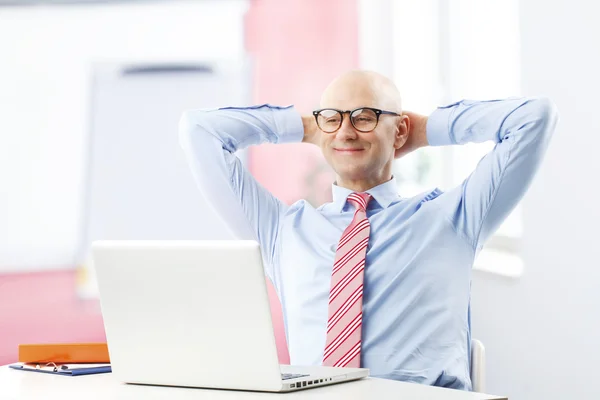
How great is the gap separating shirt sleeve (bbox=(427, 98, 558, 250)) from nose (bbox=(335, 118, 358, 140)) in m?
0.30

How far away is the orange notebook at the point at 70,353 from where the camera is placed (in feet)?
6.15

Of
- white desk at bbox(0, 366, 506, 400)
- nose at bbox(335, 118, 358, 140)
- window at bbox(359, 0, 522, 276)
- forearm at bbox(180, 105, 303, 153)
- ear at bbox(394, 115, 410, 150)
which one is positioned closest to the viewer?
white desk at bbox(0, 366, 506, 400)

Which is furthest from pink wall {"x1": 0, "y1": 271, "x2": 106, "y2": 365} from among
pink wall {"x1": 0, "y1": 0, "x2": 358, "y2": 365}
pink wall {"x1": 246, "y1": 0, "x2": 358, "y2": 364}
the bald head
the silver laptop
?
the silver laptop

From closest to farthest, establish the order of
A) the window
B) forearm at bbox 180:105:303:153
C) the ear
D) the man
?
the man < the ear < forearm at bbox 180:105:303:153 < the window

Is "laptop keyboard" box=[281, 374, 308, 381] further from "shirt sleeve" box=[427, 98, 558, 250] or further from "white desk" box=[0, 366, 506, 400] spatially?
"shirt sleeve" box=[427, 98, 558, 250]

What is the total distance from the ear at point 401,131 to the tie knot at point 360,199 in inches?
8.1

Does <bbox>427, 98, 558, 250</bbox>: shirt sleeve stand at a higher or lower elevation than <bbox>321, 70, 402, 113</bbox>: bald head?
lower

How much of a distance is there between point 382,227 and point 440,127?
350 millimetres

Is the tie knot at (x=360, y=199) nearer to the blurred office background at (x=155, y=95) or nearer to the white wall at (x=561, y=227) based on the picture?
the white wall at (x=561, y=227)

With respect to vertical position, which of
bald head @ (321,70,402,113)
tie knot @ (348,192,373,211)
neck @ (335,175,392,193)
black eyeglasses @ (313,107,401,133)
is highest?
bald head @ (321,70,402,113)

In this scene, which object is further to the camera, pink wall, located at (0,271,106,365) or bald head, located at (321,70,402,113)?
pink wall, located at (0,271,106,365)

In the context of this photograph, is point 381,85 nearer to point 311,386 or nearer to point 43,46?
point 311,386

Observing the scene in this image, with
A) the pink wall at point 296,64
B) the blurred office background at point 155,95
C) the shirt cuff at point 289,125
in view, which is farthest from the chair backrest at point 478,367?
the pink wall at point 296,64

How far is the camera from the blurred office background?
420 centimetres
